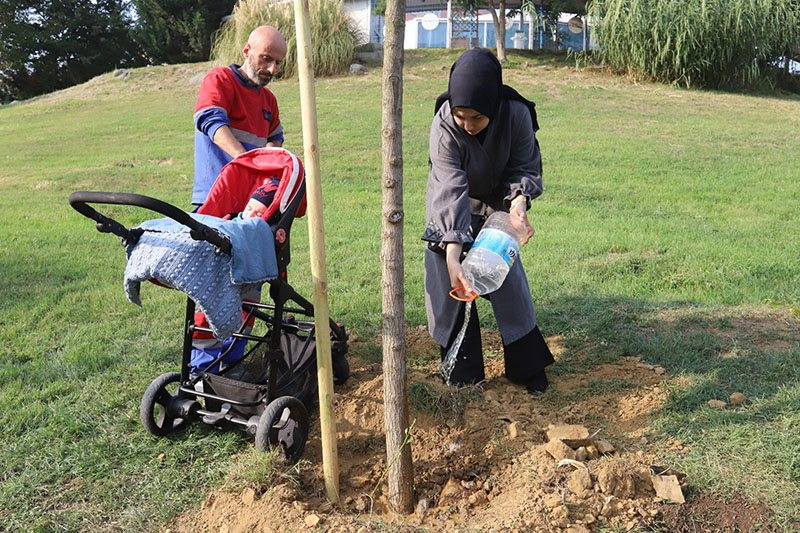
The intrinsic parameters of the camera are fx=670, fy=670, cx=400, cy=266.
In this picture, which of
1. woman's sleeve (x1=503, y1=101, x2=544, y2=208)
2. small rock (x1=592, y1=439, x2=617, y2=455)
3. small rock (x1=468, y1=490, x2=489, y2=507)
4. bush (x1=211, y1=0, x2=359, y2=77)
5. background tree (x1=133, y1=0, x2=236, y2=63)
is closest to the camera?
small rock (x1=468, y1=490, x2=489, y2=507)

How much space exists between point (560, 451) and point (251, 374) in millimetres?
1845

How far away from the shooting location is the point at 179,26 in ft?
86.0

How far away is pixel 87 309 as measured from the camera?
520 cm

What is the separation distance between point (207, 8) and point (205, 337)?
2565cm

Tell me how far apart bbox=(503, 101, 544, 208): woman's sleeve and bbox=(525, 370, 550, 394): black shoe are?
38.2 inches

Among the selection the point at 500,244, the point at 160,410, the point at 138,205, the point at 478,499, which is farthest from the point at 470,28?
the point at 138,205

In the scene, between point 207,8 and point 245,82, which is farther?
point 207,8

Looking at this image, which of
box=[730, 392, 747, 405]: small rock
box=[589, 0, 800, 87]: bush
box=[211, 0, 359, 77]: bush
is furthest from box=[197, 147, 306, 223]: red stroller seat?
box=[589, 0, 800, 87]: bush

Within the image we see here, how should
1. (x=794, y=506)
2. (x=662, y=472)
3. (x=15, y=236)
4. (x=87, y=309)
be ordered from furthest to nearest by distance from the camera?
(x=15, y=236)
(x=87, y=309)
(x=662, y=472)
(x=794, y=506)

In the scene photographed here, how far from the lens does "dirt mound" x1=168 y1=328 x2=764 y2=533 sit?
2.63 meters

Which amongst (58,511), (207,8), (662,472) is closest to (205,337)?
(58,511)

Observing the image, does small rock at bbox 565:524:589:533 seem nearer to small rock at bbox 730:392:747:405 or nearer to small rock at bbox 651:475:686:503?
small rock at bbox 651:475:686:503

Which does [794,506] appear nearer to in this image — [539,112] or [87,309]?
[87,309]

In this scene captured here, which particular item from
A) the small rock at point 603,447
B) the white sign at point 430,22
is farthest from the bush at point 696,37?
the small rock at point 603,447
